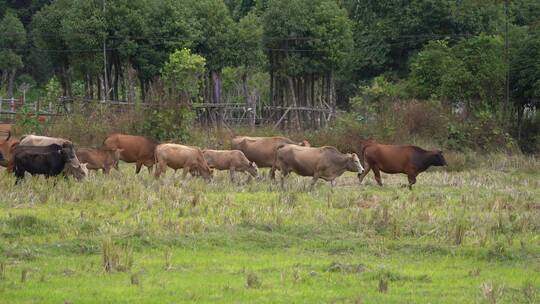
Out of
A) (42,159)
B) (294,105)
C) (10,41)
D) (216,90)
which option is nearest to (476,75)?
(294,105)

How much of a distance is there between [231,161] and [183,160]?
1382mm

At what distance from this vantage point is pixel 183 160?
23500 millimetres

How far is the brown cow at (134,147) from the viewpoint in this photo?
81.5ft

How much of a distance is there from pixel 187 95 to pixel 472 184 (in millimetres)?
11827

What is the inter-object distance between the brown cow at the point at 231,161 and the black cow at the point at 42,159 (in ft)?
14.2

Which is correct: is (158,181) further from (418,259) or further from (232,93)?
(232,93)

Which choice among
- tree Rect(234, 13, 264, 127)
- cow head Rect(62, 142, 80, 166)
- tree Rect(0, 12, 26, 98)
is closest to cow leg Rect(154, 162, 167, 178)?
cow head Rect(62, 142, 80, 166)

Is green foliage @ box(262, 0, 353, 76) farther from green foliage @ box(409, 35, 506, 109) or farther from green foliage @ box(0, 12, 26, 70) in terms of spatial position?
green foliage @ box(0, 12, 26, 70)

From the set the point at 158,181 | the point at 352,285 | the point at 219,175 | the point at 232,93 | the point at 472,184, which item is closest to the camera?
the point at 352,285

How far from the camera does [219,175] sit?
2561cm

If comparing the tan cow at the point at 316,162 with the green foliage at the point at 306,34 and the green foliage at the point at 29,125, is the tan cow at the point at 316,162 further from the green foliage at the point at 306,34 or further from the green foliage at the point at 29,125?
the green foliage at the point at 306,34

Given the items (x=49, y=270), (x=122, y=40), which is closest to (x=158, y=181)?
(x=49, y=270)

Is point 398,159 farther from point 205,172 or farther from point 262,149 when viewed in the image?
point 205,172

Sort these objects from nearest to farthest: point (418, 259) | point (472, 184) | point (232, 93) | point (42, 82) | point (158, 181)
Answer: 1. point (418, 259)
2. point (158, 181)
3. point (472, 184)
4. point (232, 93)
5. point (42, 82)
